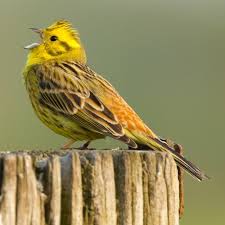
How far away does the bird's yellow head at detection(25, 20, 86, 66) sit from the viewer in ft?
33.4

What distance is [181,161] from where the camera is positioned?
7078mm

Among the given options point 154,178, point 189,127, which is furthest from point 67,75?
point 189,127

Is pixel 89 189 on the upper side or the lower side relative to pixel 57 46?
lower

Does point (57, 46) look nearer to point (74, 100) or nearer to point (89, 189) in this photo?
point (74, 100)

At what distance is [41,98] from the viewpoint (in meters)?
9.66

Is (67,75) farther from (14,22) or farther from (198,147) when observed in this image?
(14,22)

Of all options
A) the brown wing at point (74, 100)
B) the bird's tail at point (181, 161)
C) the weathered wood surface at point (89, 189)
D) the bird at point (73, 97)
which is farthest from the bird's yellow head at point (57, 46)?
the weathered wood surface at point (89, 189)

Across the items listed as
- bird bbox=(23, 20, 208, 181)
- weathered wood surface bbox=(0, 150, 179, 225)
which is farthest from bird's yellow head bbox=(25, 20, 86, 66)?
weathered wood surface bbox=(0, 150, 179, 225)

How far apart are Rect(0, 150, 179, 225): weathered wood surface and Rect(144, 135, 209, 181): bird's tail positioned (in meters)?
1.17

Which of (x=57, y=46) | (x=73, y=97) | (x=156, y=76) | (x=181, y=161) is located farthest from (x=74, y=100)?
(x=156, y=76)

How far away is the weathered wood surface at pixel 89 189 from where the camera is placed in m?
5.14

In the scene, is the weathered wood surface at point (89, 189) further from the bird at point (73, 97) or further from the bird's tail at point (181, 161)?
the bird at point (73, 97)

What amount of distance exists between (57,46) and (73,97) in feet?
3.89

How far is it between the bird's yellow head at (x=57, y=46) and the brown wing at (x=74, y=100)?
0.27 metres
